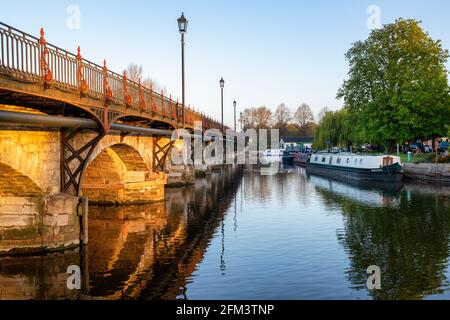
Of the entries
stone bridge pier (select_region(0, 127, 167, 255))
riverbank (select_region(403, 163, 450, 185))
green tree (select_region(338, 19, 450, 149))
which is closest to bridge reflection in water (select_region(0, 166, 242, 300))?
stone bridge pier (select_region(0, 127, 167, 255))

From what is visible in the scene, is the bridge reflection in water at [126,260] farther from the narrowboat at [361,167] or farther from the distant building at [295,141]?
the distant building at [295,141]

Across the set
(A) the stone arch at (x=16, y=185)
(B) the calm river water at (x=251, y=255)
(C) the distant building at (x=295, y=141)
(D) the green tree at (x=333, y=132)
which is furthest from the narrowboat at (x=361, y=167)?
(C) the distant building at (x=295, y=141)

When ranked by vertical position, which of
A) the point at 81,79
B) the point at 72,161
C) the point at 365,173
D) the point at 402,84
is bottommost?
the point at 365,173

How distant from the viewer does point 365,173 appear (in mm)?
50062

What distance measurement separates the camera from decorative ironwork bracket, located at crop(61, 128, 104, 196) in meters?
18.2

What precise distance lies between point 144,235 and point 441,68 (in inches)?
1768

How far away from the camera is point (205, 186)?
45844 mm

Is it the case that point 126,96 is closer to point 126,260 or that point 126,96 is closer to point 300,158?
point 126,260

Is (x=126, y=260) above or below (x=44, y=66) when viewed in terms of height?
below

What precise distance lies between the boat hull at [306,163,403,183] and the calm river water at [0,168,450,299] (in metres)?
14.9

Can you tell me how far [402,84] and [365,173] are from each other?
1144 centimetres

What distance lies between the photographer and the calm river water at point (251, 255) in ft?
45.1

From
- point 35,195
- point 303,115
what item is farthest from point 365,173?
point 303,115

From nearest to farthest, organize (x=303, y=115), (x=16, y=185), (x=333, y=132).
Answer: (x=16, y=185)
(x=333, y=132)
(x=303, y=115)
